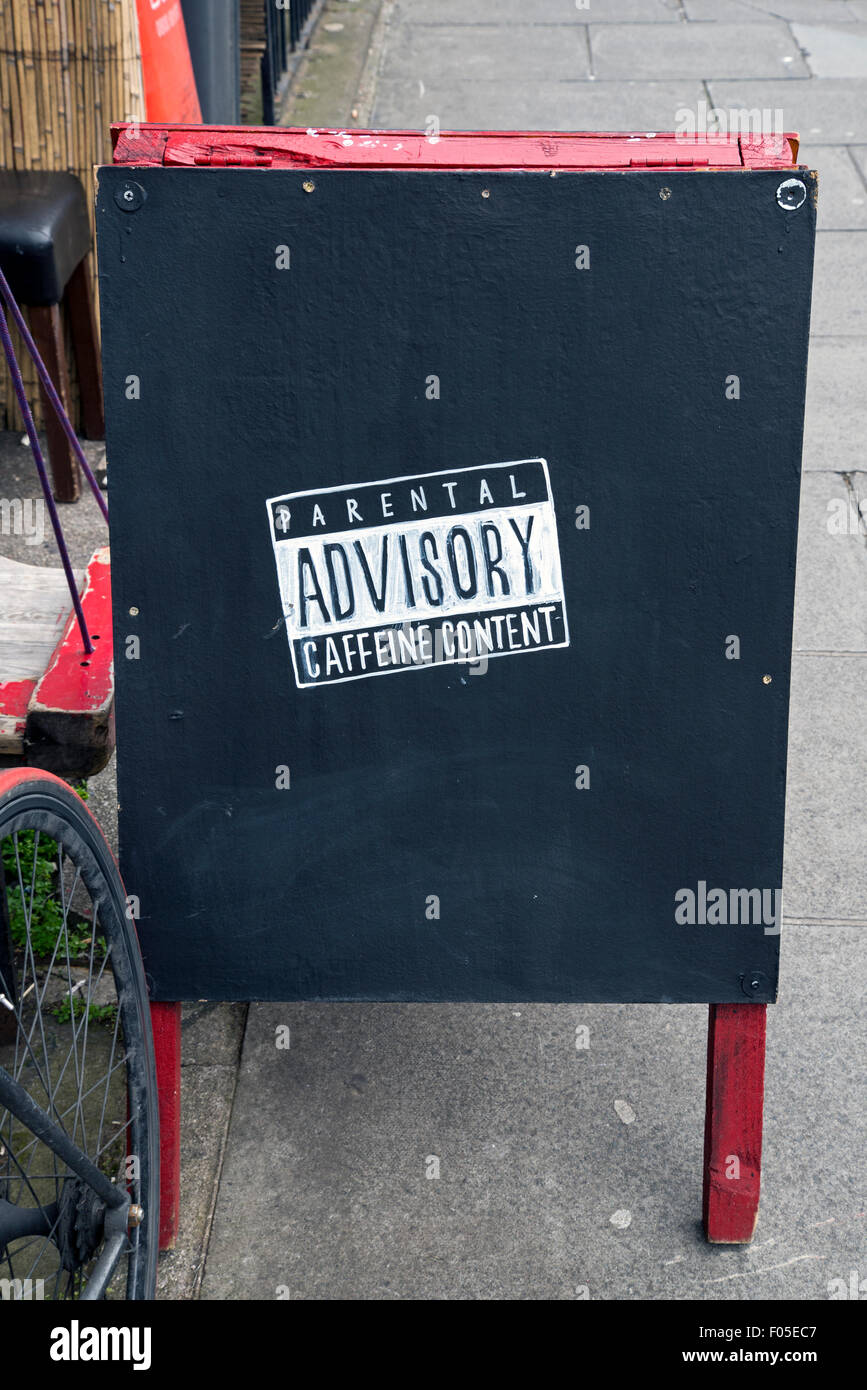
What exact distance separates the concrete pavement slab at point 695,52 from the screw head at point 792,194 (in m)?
6.69

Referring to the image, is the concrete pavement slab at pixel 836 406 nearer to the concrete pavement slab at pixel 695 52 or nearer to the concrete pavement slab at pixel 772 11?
the concrete pavement slab at pixel 695 52

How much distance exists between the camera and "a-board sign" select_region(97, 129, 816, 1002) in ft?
7.34

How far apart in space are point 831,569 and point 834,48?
5845mm

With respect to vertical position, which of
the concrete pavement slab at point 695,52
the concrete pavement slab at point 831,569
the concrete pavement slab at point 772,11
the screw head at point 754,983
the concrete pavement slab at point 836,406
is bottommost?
the screw head at point 754,983

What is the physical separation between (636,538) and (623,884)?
1.98ft

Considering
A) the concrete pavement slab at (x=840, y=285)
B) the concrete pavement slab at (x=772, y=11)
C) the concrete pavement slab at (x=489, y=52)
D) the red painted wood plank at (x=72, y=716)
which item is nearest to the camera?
the red painted wood plank at (x=72, y=716)

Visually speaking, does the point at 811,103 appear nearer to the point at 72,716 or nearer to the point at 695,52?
the point at 695,52

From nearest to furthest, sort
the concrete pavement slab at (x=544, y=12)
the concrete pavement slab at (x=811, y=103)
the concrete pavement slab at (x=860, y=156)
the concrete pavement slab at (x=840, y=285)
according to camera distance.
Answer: the concrete pavement slab at (x=840, y=285) → the concrete pavement slab at (x=860, y=156) → the concrete pavement slab at (x=811, y=103) → the concrete pavement slab at (x=544, y=12)

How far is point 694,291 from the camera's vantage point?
2252mm

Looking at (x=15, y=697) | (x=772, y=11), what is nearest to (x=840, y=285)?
(x=772, y=11)

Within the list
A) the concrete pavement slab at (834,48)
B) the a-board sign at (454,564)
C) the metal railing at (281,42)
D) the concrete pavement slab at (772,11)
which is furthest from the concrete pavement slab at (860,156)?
the a-board sign at (454,564)

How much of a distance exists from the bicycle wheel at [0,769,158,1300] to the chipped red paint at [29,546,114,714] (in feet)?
0.88

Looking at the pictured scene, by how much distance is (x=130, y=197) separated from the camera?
221 centimetres

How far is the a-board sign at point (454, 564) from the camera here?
2238 mm
